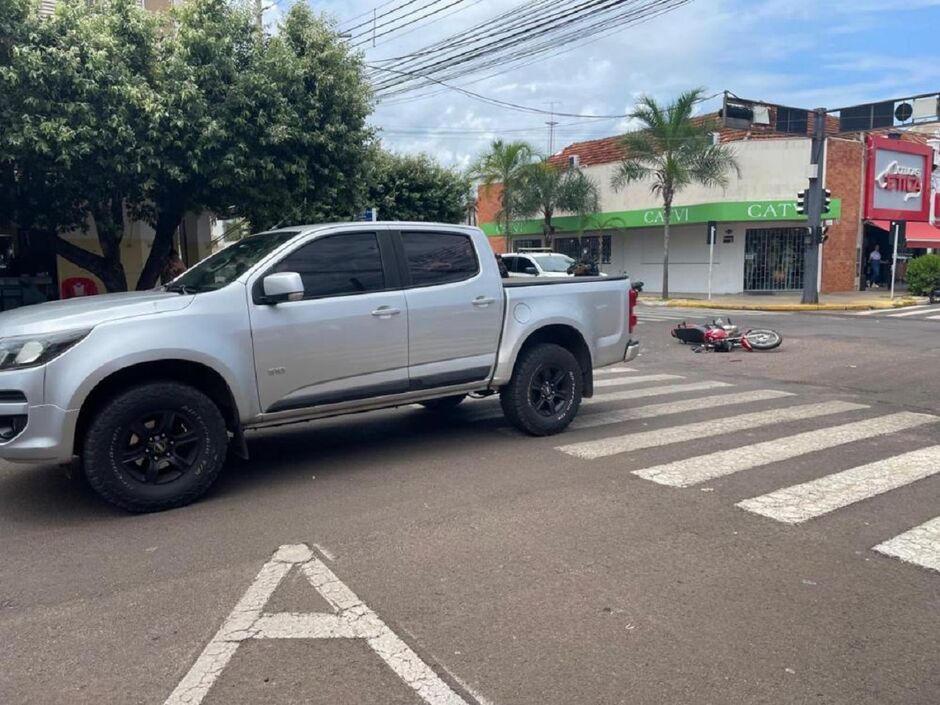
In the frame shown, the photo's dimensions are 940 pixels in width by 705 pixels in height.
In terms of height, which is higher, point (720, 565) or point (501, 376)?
point (501, 376)

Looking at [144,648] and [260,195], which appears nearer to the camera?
[144,648]

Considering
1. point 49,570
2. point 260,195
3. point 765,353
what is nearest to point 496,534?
point 49,570

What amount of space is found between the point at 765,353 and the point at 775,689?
11543 mm

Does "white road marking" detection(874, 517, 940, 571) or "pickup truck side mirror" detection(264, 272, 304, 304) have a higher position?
"pickup truck side mirror" detection(264, 272, 304, 304)

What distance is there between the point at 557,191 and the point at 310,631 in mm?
32828

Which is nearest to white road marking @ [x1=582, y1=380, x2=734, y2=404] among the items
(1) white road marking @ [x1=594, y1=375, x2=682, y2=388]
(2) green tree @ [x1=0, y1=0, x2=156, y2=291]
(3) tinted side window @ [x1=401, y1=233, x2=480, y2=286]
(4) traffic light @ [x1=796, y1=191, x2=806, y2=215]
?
(1) white road marking @ [x1=594, y1=375, x2=682, y2=388]

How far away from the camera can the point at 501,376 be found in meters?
7.12

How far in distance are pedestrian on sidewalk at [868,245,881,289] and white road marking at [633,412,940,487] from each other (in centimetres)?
2655

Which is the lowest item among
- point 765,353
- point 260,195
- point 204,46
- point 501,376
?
point 765,353

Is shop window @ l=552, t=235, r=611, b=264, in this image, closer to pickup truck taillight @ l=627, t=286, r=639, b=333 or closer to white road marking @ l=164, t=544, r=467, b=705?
pickup truck taillight @ l=627, t=286, r=639, b=333

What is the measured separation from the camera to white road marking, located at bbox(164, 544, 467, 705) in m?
3.25

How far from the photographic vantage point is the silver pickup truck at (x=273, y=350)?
5066 millimetres

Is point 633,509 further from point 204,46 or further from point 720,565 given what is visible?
point 204,46

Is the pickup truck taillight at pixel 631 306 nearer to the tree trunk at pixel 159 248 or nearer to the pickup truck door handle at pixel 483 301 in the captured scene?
the pickup truck door handle at pixel 483 301
